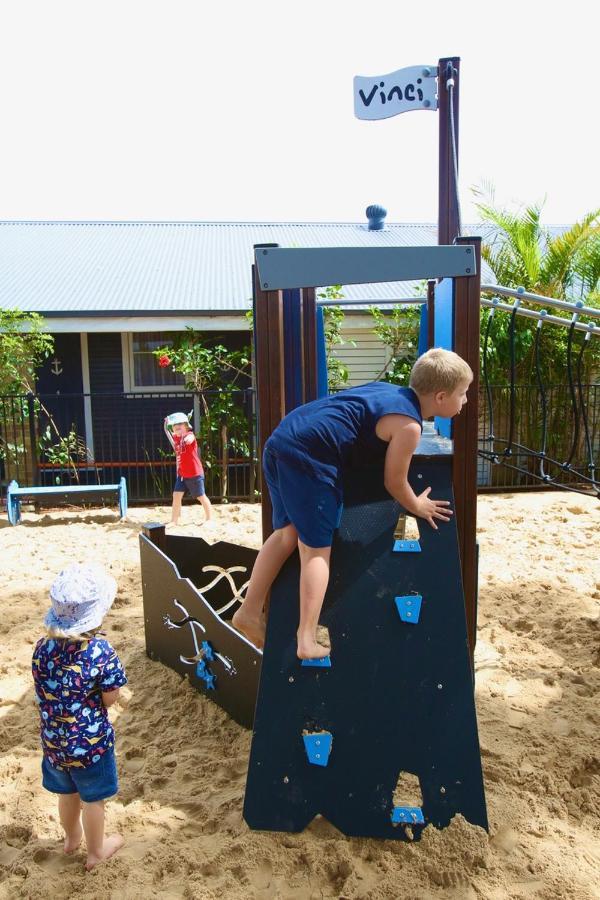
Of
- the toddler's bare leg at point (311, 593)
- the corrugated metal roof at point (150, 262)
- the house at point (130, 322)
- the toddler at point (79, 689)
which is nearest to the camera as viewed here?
the toddler at point (79, 689)

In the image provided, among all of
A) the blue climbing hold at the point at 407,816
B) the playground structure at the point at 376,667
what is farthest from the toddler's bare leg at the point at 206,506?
the blue climbing hold at the point at 407,816

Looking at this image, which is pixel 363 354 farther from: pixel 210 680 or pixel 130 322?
pixel 210 680

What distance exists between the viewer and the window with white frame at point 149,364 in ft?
38.3

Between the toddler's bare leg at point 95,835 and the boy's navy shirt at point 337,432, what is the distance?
1.38 metres

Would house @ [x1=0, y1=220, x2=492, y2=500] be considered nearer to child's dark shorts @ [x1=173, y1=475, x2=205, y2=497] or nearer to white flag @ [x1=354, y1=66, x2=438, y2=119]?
child's dark shorts @ [x1=173, y1=475, x2=205, y2=497]

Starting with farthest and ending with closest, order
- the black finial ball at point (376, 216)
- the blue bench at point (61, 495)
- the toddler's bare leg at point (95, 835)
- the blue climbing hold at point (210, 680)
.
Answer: the black finial ball at point (376, 216)
the blue bench at point (61, 495)
the blue climbing hold at point (210, 680)
the toddler's bare leg at point (95, 835)

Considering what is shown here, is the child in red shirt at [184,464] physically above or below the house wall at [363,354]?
below

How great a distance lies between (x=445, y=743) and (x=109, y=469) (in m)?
9.22

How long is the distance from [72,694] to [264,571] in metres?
0.81

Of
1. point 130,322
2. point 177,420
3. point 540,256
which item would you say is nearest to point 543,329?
point 540,256

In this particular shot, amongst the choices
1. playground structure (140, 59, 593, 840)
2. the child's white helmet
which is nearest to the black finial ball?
the child's white helmet

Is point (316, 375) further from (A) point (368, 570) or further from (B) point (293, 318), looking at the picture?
(A) point (368, 570)

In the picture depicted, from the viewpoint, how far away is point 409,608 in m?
2.58

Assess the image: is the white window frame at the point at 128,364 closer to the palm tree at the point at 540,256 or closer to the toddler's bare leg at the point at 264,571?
the palm tree at the point at 540,256
